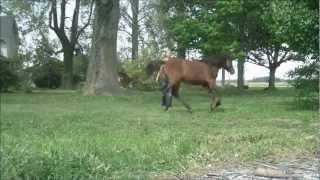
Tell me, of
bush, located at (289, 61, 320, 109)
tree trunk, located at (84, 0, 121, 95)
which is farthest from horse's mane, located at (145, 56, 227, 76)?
tree trunk, located at (84, 0, 121, 95)

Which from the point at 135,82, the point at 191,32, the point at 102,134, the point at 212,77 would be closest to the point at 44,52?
the point at 135,82

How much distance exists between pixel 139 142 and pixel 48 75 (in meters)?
46.2

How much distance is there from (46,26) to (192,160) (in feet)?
167

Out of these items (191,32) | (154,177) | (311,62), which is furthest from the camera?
(191,32)

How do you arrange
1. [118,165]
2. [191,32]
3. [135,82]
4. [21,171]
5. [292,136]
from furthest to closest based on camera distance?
[135,82] < [191,32] < [292,136] < [118,165] < [21,171]

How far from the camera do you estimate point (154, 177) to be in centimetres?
659

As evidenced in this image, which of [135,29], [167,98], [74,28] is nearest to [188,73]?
[167,98]

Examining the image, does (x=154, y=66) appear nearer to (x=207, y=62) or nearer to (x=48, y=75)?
(x=207, y=62)

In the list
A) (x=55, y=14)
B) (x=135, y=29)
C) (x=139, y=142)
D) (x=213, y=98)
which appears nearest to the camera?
(x=139, y=142)

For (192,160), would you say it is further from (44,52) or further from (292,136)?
(44,52)

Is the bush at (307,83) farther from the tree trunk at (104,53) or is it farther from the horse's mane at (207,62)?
the tree trunk at (104,53)

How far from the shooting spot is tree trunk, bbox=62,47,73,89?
51688 mm

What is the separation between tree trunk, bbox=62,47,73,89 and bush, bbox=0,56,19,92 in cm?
1110

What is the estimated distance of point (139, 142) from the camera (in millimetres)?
9891
